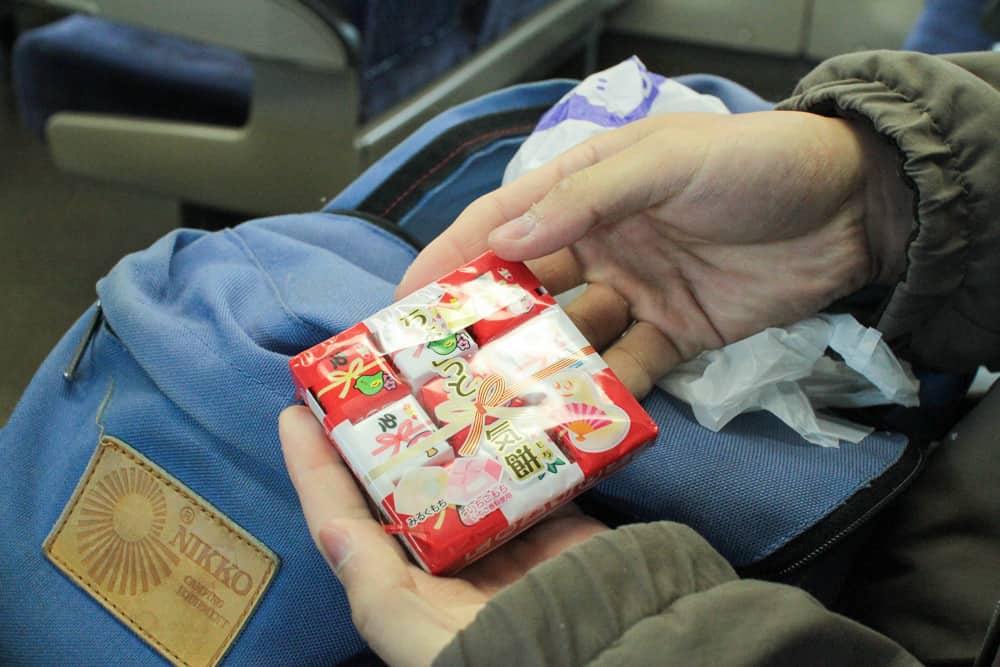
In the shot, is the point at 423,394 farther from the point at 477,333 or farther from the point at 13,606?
the point at 13,606

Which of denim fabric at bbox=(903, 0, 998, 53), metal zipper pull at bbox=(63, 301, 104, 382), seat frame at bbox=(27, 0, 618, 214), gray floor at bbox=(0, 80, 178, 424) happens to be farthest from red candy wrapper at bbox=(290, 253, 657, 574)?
denim fabric at bbox=(903, 0, 998, 53)

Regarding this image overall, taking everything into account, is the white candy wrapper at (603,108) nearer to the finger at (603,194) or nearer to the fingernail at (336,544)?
the finger at (603,194)

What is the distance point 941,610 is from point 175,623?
0.56m

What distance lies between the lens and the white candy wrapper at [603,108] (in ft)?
2.98

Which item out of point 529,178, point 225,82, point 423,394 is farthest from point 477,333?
point 225,82

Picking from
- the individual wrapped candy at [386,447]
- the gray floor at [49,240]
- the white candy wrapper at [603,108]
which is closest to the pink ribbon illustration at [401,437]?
the individual wrapped candy at [386,447]

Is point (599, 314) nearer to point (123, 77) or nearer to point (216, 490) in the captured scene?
point (216, 490)

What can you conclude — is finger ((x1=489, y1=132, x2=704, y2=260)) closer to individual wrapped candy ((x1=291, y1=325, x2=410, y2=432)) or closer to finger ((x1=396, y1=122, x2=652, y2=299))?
finger ((x1=396, y1=122, x2=652, y2=299))

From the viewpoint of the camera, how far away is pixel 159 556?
67cm

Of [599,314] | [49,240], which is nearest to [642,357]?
[599,314]

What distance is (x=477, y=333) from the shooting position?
663mm

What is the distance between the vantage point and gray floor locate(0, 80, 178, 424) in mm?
1521

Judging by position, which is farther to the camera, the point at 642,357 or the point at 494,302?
the point at 642,357

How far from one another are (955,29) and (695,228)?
121cm
